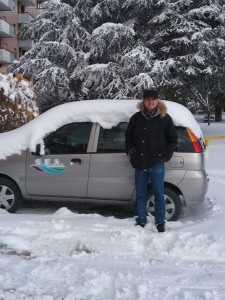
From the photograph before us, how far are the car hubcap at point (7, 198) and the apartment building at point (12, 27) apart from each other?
32687 mm

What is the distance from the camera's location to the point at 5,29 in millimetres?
38156

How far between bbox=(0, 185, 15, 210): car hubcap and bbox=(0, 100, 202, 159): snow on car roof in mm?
480

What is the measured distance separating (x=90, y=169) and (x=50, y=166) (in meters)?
0.56

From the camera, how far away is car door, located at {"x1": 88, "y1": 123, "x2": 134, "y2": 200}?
5.87 meters

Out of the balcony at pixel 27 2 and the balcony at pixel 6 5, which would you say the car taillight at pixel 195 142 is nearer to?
the balcony at pixel 6 5

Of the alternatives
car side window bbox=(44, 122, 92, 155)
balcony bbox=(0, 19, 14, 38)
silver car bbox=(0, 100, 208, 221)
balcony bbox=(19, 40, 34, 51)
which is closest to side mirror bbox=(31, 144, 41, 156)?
silver car bbox=(0, 100, 208, 221)

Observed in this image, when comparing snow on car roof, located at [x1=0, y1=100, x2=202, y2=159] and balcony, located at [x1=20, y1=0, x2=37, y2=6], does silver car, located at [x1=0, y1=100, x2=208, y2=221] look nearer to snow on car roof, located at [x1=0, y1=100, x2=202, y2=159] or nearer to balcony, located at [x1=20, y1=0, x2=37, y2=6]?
snow on car roof, located at [x1=0, y1=100, x2=202, y2=159]

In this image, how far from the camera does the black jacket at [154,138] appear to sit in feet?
17.1

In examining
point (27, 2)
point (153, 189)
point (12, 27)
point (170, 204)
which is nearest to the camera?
point (153, 189)

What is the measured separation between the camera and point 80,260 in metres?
4.42

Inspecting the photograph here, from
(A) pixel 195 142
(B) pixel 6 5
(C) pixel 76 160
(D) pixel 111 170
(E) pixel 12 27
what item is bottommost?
(D) pixel 111 170

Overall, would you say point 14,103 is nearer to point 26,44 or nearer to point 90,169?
point 90,169

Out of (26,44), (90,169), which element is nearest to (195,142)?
(90,169)

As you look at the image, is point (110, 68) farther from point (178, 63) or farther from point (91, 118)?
point (91, 118)
